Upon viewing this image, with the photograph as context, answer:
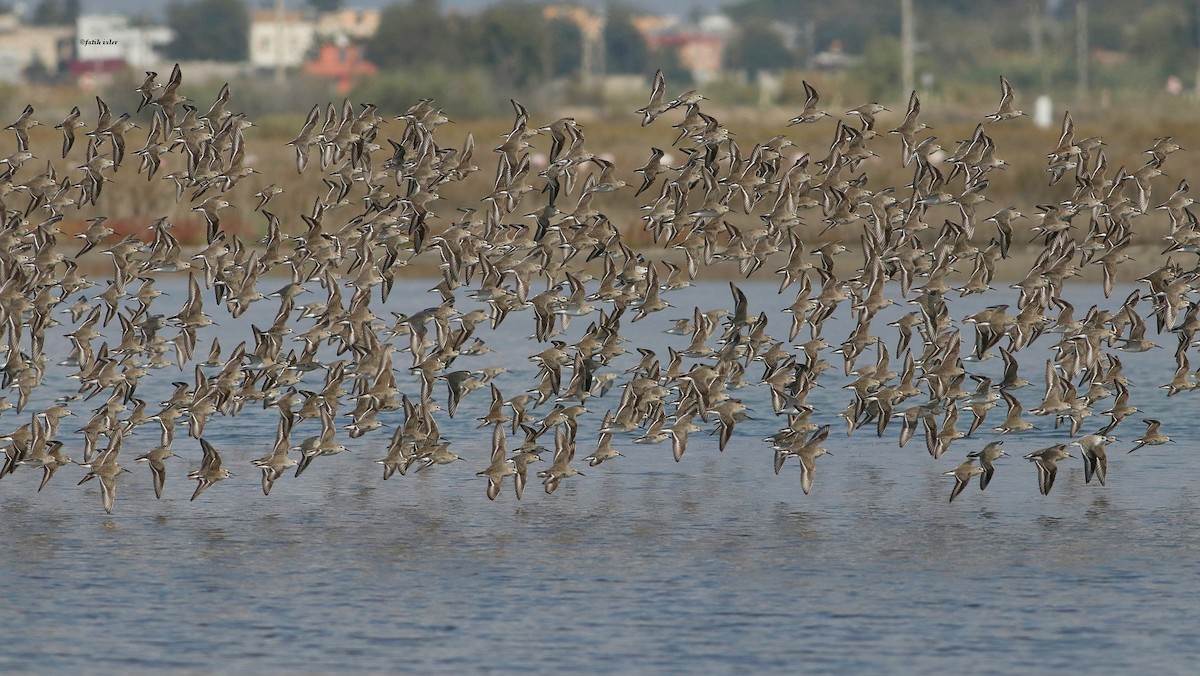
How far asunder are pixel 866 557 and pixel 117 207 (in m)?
33.3

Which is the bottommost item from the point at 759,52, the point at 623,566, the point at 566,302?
the point at 623,566

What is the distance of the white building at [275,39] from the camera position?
15765 centimetres

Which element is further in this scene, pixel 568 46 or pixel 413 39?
pixel 568 46

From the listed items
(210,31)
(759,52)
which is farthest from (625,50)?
(210,31)

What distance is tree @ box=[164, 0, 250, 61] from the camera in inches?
6201

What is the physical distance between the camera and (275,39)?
152 metres

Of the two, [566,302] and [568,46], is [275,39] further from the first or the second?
[566,302]

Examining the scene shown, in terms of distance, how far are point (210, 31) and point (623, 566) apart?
14673 centimetres

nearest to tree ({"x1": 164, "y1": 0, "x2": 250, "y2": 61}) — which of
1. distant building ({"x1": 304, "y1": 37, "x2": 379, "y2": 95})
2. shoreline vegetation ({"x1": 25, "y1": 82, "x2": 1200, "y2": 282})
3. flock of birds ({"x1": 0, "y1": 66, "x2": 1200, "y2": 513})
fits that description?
distant building ({"x1": 304, "y1": 37, "x2": 379, "y2": 95})

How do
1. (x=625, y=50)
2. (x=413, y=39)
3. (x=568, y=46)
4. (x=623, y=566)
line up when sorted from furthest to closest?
(x=625, y=50)
(x=568, y=46)
(x=413, y=39)
(x=623, y=566)

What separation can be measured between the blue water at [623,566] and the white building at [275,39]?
121 metres

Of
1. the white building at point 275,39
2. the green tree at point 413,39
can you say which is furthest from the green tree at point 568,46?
the green tree at point 413,39

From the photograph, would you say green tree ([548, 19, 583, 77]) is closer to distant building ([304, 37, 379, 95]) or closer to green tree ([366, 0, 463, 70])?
distant building ([304, 37, 379, 95])

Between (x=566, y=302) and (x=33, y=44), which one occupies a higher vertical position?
(x=33, y=44)
